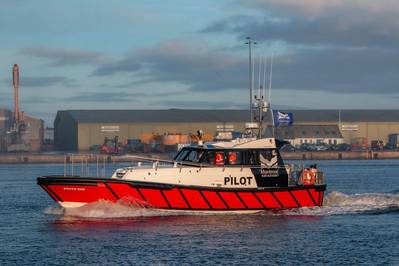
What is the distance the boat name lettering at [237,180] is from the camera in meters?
33.6

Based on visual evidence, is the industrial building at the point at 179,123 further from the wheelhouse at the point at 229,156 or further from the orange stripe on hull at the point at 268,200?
the orange stripe on hull at the point at 268,200

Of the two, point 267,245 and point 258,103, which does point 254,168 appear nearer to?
point 258,103

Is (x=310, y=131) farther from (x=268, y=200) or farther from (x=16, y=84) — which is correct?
(x=268, y=200)

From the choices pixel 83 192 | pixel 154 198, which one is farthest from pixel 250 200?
pixel 83 192

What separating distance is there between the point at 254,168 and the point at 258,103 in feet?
10.7

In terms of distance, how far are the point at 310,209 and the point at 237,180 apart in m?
3.29

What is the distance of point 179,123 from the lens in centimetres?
12644

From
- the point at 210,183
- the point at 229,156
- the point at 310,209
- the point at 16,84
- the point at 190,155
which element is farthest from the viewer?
the point at 16,84

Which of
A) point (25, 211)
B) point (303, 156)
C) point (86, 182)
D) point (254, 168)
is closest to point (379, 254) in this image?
point (254, 168)

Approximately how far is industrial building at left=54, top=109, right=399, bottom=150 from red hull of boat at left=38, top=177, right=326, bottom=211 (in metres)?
90.3

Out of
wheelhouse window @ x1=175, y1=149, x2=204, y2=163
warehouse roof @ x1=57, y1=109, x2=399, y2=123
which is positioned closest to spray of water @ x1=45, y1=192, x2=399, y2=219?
wheelhouse window @ x1=175, y1=149, x2=204, y2=163

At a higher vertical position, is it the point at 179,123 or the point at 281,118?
the point at 179,123

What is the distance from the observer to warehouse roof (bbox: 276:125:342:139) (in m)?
127

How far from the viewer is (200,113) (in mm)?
131125
